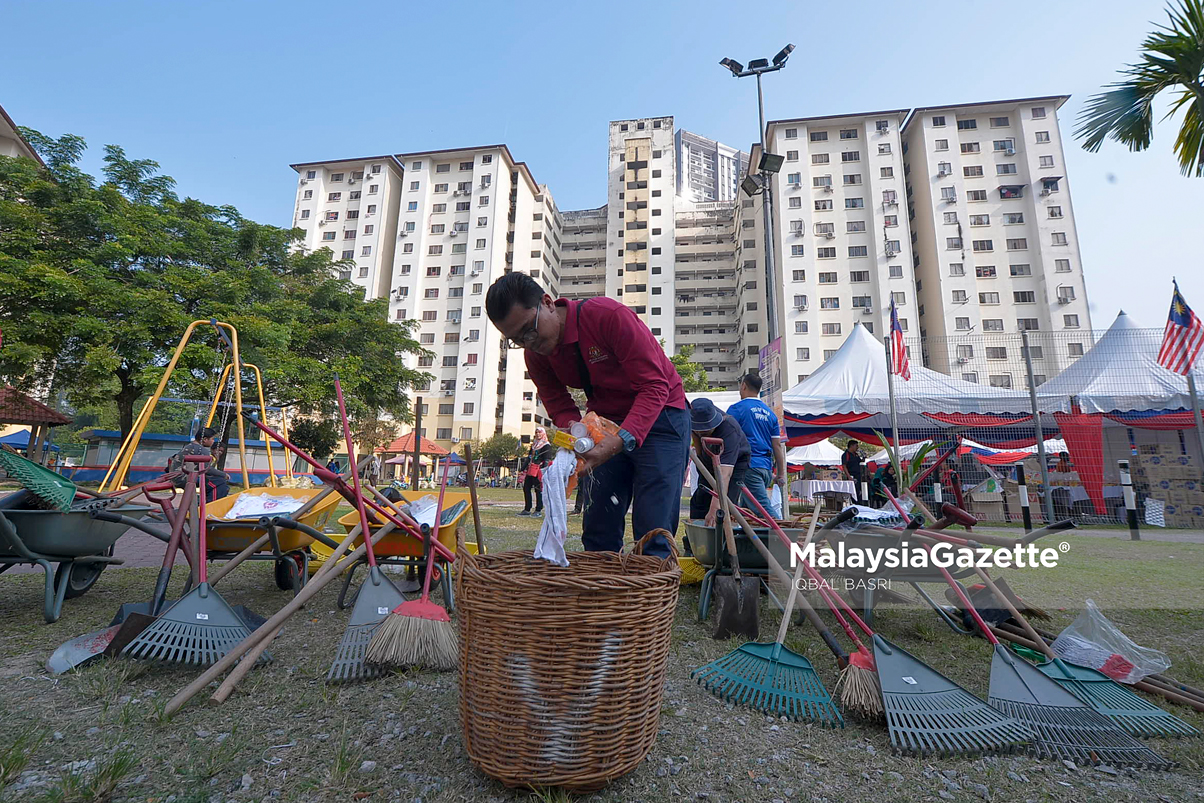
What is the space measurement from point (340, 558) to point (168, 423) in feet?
187

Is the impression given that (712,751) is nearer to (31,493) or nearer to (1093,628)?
(1093,628)

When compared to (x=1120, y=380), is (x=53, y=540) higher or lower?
lower

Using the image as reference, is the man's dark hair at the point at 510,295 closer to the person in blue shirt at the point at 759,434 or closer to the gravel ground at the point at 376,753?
the gravel ground at the point at 376,753

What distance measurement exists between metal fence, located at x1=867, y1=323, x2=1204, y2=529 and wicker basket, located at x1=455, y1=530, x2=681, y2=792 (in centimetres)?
820

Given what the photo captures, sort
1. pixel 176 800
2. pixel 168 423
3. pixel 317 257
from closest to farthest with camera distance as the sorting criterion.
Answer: pixel 176 800 → pixel 317 257 → pixel 168 423

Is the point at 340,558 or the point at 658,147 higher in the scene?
the point at 658,147

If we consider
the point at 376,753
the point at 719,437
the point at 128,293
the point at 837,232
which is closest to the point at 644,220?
the point at 837,232

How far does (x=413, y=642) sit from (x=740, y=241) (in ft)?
177

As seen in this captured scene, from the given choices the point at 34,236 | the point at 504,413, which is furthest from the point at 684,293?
the point at 34,236

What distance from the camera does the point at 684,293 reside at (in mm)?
56000

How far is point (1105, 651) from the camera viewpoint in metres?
2.15

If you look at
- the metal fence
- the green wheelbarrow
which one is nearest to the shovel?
the green wheelbarrow

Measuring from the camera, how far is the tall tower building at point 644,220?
52281mm

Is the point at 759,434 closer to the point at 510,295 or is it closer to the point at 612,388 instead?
the point at 612,388
